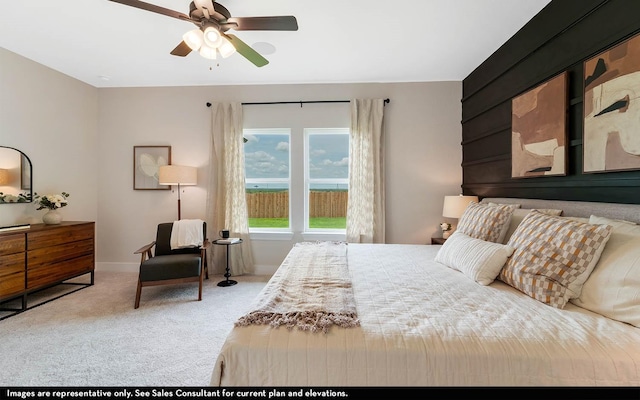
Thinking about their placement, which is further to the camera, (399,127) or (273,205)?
(273,205)

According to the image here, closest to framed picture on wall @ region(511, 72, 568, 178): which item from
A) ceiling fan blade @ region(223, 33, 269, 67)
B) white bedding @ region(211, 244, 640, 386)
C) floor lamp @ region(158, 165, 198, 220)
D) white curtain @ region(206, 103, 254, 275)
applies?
white bedding @ region(211, 244, 640, 386)

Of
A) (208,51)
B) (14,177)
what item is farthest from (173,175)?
(208,51)

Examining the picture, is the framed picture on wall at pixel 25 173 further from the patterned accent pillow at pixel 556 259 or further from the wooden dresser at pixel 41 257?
the patterned accent pillow at pixel 556 259

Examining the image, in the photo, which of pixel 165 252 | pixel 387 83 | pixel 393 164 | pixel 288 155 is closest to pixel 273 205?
pixel 288 155

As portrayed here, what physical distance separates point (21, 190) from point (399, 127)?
4.79m

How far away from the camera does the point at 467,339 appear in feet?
3.25

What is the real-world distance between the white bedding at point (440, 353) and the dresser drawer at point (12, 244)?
10.00 ft

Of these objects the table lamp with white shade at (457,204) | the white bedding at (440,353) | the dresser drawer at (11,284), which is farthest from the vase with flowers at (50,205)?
the table lamp with white shade at (457,204)

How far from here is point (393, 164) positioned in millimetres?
3625

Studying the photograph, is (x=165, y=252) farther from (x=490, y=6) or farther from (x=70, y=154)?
(x=490, y=6)

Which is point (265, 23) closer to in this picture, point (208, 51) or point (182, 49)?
point (208, 51)

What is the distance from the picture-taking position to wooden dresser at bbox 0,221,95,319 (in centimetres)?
248

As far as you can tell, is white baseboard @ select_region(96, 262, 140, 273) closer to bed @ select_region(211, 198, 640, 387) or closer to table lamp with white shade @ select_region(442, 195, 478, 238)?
bed @ select_region(211, 198, 640, 387)

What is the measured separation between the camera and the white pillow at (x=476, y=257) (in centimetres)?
158
